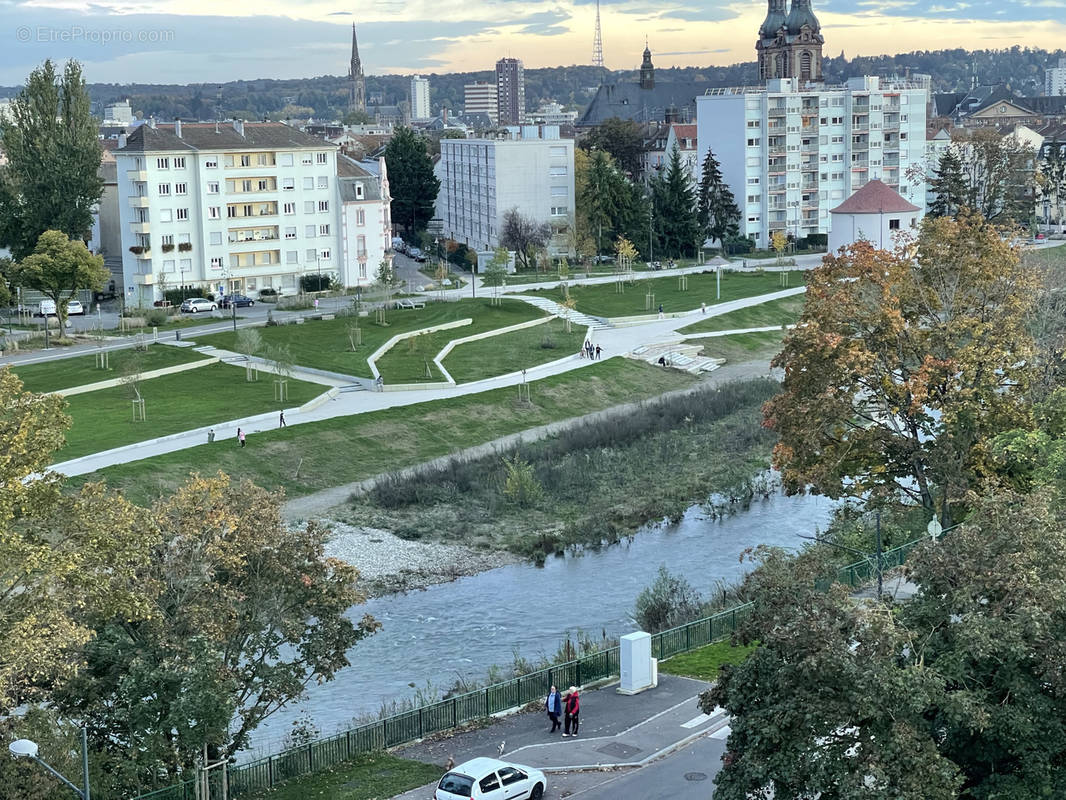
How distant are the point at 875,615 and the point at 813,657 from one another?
3.70ft

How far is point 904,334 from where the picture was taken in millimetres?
37656

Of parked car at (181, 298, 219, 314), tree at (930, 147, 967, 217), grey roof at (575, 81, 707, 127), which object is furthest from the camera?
grey roof at (575, 81, 707, 127)

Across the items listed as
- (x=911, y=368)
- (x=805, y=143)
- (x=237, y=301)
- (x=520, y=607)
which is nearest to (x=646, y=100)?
(x=805, y=143)

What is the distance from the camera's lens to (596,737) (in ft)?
93.5

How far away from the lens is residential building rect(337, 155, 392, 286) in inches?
3839

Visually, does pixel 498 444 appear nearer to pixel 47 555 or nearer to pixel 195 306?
pixel 195 306

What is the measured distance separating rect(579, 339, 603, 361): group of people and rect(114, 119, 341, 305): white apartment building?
27.7 m

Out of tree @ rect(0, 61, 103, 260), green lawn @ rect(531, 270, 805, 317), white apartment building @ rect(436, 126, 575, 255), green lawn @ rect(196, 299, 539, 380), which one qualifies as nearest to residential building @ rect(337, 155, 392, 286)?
green lawn @ rect(196, 299, 539, 380)

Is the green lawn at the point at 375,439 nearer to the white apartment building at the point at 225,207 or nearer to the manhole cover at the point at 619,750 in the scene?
the manhole cover at the point at 619,750

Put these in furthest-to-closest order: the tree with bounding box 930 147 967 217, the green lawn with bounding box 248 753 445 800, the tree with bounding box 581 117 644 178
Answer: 1. the tree with bounding box 581 117 644 178
2. the tree with bounding box 930 147 967 217
3. the green lawn with bounding box 248 753 445 800

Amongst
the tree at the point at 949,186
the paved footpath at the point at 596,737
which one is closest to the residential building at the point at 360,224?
the tree at the point at 949,186

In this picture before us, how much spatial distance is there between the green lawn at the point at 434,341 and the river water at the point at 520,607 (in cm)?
2067

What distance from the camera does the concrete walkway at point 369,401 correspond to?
52.3 metres

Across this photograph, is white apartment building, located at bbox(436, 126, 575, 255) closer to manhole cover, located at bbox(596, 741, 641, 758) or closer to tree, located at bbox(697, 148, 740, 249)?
tree, located at bbox(697, 148, 740, 249)
